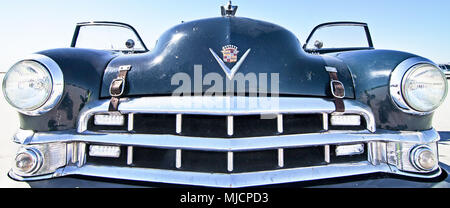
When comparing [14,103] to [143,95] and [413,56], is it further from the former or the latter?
[413,56]

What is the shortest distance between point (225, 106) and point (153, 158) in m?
0.52

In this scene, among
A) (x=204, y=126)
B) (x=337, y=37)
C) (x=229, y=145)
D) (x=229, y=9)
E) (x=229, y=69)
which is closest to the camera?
(x=229, y=145)

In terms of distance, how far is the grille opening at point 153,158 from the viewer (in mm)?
1414

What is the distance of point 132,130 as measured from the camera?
1.45 metres

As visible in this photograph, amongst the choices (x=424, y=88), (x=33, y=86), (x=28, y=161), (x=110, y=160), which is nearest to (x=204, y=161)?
(x=110, y=160)

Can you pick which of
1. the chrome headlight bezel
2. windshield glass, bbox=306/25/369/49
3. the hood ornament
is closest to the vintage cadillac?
the chrome headlight bezel

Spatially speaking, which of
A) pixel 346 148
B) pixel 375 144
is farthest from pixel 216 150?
pixel 375 144

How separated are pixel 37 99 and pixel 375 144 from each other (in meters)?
2.01

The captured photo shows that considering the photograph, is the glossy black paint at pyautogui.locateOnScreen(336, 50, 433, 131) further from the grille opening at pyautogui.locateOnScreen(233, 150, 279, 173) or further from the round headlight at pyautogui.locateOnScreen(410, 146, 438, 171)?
the grille opening at pyautogui.locateOnScreen(233, 150, 279, 173)

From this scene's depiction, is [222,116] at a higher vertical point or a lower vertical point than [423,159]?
higher

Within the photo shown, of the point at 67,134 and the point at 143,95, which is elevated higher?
the point at 143,95

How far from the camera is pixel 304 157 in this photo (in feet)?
4.83

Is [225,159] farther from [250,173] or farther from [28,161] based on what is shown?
[28,161]

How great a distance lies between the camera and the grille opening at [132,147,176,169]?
1.41 meters
